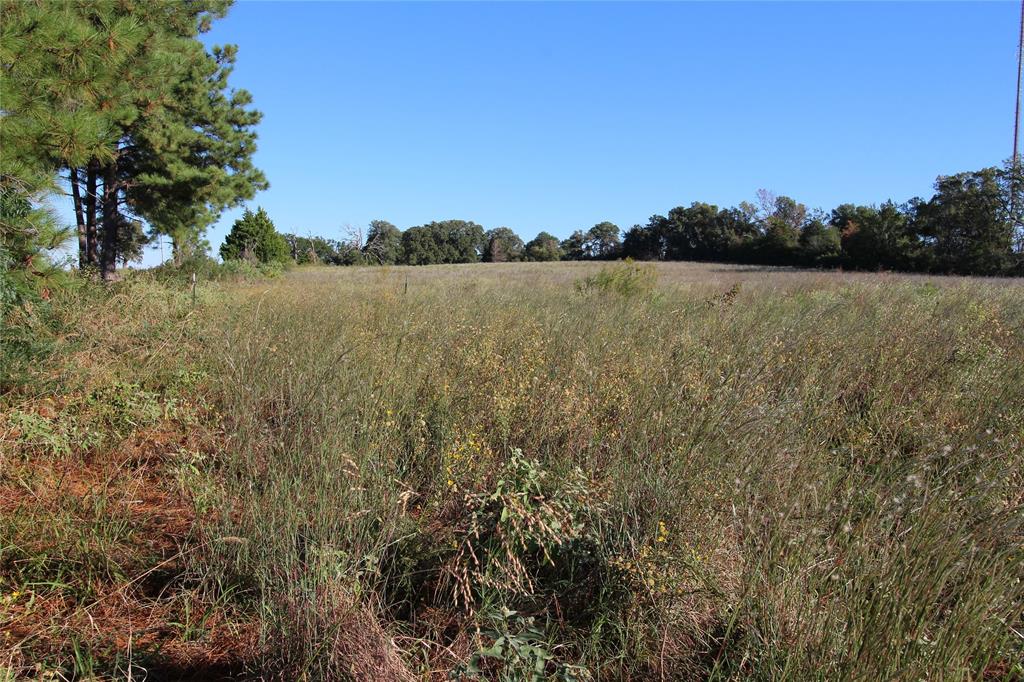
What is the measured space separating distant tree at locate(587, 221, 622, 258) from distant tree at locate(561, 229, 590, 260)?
28.8 inches

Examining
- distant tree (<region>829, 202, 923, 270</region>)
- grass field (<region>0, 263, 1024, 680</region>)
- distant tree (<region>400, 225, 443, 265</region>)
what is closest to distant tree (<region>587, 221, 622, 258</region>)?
distant tree (<region>400, 225, 443, 265</region>)

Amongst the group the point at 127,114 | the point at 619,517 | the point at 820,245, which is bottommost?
the point at 619,517

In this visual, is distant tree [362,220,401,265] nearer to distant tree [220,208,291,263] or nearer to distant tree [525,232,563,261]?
distant tree [525,232,563,261]

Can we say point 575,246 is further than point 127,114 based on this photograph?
Yes

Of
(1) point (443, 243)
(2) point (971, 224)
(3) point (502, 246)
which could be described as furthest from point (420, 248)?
(2) point (971, 224)

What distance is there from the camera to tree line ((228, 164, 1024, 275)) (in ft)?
89.9

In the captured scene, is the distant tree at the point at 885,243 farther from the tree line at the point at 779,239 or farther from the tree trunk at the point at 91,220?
the tree trunk at the point at 91,220

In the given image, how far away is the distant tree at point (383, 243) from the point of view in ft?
228

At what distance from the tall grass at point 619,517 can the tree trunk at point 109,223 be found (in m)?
12.3

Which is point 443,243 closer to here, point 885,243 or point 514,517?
point 885,243

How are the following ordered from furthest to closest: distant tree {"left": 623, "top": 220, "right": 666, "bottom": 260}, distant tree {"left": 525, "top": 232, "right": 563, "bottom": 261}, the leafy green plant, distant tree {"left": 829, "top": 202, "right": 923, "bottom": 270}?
distant tree {"left": 525, "top": 232, "right": 563, "bottom": 261}, distant tree {"left": 623, "top": 220, "right": 666, "bottom": 260}, distant tree {"left": 829, "top": 202, "right": 923, "bottom": 270}, the leafy green plant

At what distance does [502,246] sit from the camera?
84.8m

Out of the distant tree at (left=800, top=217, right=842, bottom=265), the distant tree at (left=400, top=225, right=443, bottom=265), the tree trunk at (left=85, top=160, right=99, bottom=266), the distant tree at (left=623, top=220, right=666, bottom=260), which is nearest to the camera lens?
the tree trunk at (left=85, top=160, right=99, bottom=266)

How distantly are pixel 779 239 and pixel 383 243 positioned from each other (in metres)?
49.0
